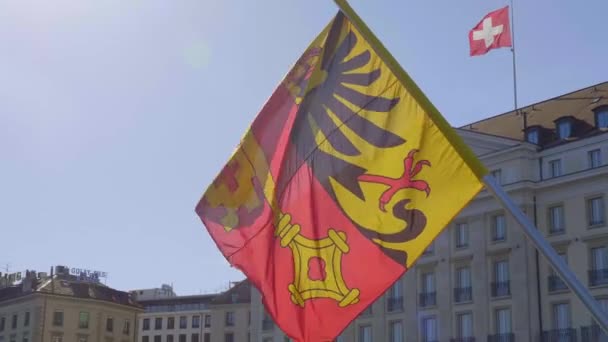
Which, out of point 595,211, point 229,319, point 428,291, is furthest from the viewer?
point 229,319

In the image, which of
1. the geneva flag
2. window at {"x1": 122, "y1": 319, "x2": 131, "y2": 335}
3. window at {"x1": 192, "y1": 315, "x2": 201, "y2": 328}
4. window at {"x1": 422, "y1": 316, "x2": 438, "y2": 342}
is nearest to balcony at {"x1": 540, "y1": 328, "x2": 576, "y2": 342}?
window at {"x1": 422, "y1": 316, "x2": 438, "y2": 342}

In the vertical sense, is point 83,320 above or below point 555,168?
below

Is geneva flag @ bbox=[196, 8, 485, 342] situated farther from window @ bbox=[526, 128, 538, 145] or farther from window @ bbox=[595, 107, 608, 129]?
window @ bbox=[526, 128, 538, 145]

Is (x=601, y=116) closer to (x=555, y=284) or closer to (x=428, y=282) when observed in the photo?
(x=555, y=284)

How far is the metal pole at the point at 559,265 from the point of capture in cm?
897

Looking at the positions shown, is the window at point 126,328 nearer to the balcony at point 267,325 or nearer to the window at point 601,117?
the balcony at point 267,325

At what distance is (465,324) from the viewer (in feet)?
193

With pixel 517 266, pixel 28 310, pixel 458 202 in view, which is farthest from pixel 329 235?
pixel 28 310

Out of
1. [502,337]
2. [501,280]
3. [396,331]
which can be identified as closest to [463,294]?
[501,280]

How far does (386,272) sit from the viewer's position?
1174 cm

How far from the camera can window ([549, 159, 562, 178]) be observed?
187 feet

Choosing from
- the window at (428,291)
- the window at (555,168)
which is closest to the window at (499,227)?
the window at (555,168)

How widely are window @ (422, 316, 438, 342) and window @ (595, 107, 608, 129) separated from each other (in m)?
15.3

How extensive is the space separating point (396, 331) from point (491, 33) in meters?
19.8
